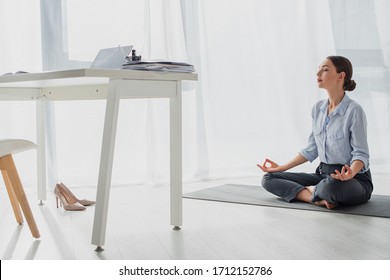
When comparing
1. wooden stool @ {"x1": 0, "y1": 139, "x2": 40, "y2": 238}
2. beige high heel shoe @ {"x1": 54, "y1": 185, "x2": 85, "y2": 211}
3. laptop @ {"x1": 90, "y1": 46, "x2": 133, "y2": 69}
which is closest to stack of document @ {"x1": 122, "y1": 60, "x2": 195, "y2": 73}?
laptop @ {"x1": 90, "y1": 46, "x2": 133, "y2": 69}

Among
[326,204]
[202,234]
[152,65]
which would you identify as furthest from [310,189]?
[152,65]

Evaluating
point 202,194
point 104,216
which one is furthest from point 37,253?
point 202,194

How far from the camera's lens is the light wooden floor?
6.41ft

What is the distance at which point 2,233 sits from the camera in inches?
89.5

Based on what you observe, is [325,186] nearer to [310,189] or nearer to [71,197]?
[310,189]

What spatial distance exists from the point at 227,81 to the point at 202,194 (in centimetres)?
105

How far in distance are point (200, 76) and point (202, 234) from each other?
177 centimetres

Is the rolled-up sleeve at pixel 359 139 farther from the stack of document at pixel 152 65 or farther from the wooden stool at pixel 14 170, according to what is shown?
the wooden stool at pixel 14 170

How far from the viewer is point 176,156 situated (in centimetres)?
229

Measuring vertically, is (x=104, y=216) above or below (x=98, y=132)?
below

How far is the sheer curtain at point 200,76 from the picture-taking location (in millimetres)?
3410

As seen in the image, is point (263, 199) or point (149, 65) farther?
point (263, 199)
